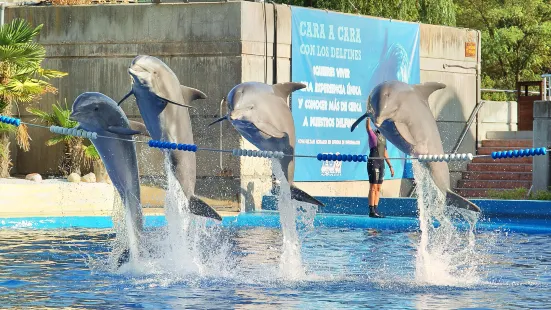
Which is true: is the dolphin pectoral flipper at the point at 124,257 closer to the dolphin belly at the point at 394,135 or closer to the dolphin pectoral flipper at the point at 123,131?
the dolphin pectoral flipper at the point at 123,131

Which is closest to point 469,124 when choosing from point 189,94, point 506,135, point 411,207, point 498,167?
point 498,167

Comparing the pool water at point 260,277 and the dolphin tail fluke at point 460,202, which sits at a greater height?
the dolphin tail fluke at point 460,202

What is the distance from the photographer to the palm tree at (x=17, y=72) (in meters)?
18.0

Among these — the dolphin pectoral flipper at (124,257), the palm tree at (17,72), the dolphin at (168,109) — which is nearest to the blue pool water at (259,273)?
the dolphin pectoral flipper at (124,257)

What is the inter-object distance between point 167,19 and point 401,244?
22.0ft

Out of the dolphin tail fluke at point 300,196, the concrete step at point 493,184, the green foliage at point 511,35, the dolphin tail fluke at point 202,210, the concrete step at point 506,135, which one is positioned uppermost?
the green foliage at point 511,35

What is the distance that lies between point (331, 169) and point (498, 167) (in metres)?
4.54

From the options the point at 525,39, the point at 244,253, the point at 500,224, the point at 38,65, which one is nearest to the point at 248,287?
the point at 244,253

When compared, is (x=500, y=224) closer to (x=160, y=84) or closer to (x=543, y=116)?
(x=543, y=116)

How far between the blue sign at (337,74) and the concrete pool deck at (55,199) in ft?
8.97

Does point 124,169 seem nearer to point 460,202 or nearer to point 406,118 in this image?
point 406,118

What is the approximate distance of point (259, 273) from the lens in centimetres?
1113

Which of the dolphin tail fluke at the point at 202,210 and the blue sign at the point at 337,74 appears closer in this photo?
the dolphin tail fluke at the point at 202,210

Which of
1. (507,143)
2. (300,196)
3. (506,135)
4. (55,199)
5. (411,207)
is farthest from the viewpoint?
(506,135)
